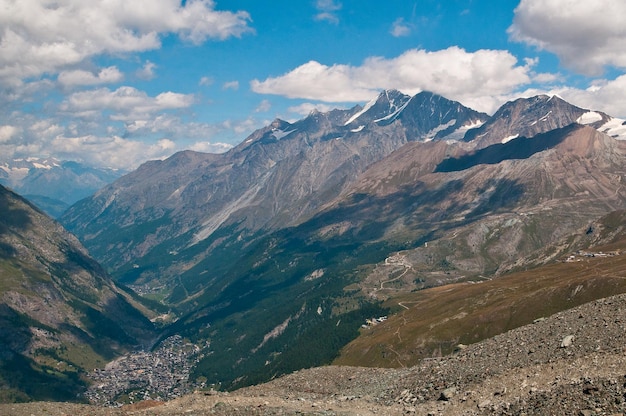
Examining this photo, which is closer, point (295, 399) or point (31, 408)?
point (31, 408)

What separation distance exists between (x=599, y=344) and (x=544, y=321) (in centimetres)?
1971

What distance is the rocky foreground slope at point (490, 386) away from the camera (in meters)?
52.0

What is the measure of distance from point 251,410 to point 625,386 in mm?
38428

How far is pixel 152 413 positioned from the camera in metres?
62.5

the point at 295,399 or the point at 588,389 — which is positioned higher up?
the point at 588,389

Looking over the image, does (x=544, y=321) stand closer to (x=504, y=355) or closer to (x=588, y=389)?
(x=504, y=355)

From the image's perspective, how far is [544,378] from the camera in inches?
2275

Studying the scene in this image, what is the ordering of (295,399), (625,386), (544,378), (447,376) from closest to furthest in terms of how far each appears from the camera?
(625,386)
(544,378)
(447,376)
(295,399)

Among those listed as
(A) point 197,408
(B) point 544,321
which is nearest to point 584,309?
(B) point 544,321

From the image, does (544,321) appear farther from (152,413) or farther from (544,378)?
(152,413)

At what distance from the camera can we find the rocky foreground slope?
171 ft

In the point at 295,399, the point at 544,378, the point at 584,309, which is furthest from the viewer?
the point at 584,309

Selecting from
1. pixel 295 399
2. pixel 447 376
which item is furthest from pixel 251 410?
pixel 447 376

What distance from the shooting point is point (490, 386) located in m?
61.4
